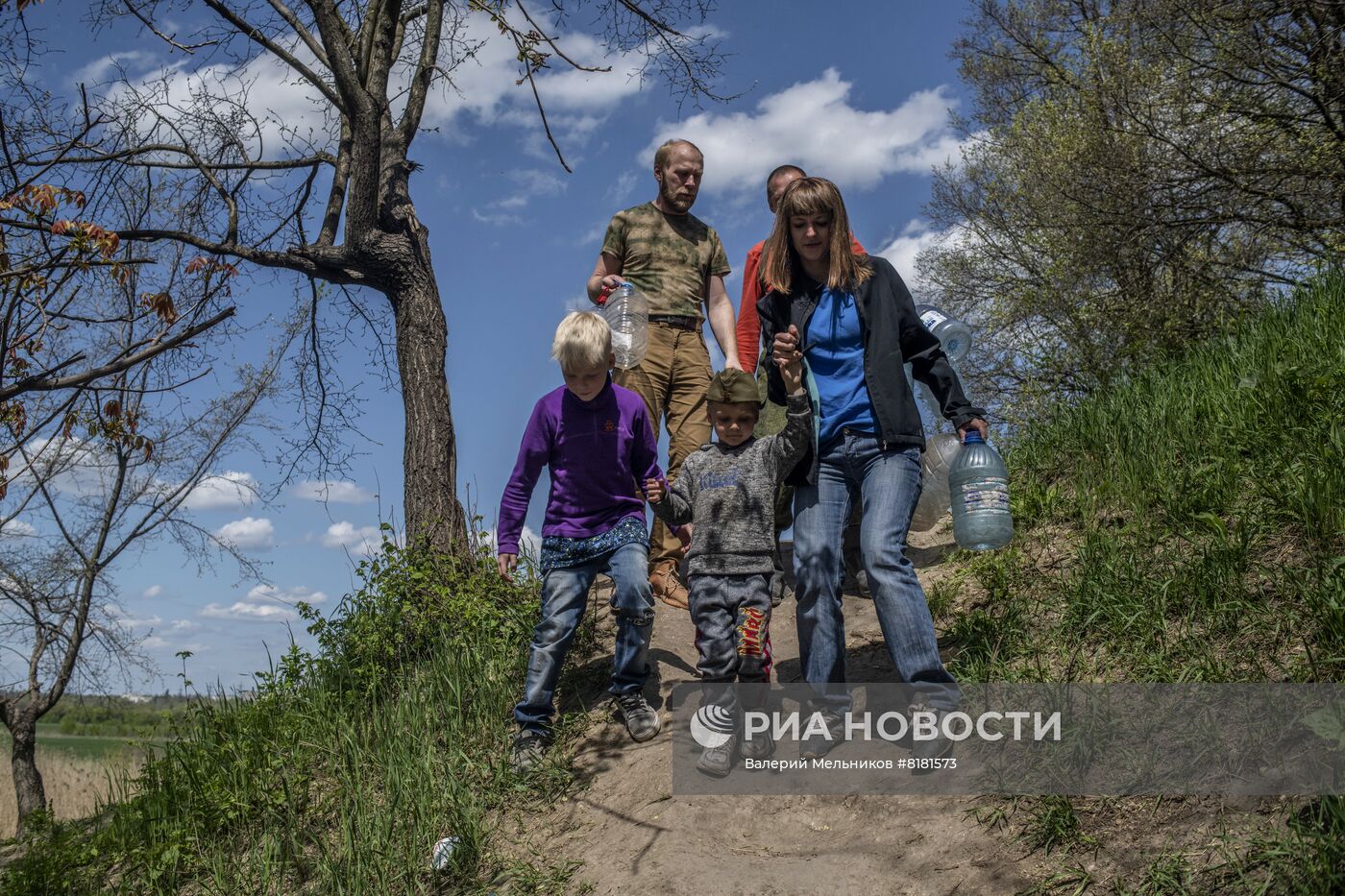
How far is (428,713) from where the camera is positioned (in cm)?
494

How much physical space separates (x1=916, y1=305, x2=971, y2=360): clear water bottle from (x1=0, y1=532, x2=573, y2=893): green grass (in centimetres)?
294

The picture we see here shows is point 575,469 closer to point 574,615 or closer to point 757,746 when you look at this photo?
point 574,615

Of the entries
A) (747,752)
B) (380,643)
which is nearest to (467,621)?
(380,643)

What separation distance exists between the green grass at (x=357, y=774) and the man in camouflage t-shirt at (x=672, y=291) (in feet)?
4.40

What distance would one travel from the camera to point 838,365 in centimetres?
412

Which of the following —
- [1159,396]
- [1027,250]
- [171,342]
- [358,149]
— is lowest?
[1159,396]

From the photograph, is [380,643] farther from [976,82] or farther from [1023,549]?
[976,82]

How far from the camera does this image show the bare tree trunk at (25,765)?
10133 millimetres

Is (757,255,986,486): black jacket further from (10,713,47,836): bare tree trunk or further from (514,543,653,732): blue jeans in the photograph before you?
(10,713,47,836): bare tree trunk

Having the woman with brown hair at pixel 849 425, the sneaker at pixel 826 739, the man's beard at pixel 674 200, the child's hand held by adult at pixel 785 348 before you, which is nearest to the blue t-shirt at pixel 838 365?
the woman with brown hair at pixel 849 425

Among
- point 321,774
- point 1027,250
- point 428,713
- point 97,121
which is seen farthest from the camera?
point 1027,250

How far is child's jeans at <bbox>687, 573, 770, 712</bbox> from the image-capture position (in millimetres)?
4016

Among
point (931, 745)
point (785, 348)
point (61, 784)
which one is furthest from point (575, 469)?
point (61, 784)

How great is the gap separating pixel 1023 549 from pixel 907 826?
250 cm
